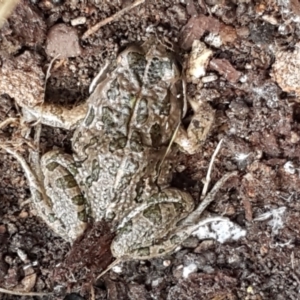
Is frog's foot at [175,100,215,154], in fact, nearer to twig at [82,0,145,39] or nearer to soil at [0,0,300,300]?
soil at [0,0,300,300]

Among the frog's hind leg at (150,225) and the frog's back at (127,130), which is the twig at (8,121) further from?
the frog's hind leg at (150,225)

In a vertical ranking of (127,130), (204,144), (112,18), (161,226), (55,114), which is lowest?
(161,226)

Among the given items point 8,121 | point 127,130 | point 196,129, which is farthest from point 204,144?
point 8,121

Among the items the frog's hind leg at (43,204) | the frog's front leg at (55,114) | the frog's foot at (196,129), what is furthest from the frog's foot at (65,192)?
the frog's foot at (196,129)

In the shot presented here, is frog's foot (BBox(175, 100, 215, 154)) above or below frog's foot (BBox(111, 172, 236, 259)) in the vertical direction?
above

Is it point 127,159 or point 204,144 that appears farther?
point 204,144

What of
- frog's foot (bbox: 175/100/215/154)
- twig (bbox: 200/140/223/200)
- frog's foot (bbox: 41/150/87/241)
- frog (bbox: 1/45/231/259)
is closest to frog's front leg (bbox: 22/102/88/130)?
frog (bbox: 1/45/231/259)

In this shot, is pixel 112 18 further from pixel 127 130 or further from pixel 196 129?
pixel 196 129
